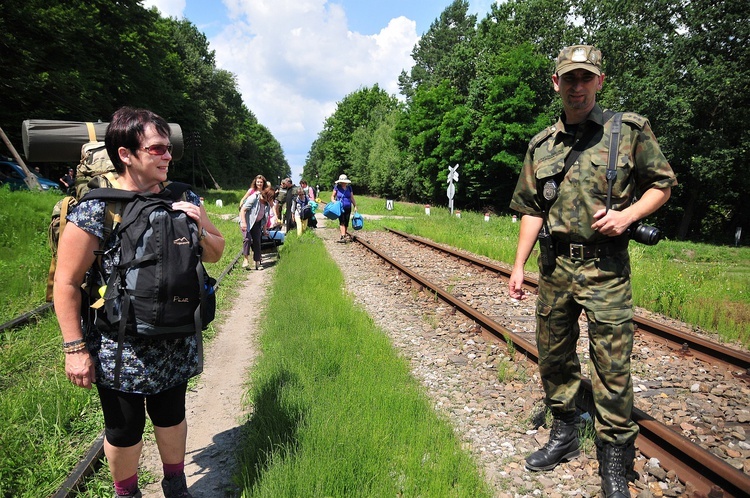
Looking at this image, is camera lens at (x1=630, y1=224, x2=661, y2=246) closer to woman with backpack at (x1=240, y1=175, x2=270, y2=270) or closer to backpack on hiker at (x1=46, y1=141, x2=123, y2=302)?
backpack on hiker at (x1=46, y1=141, x2=123, y2=302)

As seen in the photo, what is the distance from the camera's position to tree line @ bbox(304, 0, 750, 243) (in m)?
25.1

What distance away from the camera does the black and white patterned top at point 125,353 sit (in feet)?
6.44

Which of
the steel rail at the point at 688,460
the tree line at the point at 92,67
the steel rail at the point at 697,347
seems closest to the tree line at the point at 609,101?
the tree line at the point at 92,67

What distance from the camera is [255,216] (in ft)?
32.2

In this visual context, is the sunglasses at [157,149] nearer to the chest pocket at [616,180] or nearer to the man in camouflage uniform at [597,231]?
the man in camouflage uniform at [597,231]

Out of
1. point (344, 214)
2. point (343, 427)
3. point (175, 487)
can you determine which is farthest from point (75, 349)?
point (344, 214)

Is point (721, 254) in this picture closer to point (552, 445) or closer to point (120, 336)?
point (552, 445)

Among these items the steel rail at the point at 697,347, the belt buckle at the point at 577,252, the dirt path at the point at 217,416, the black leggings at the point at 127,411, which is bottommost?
the dirt path at the point at 217,416

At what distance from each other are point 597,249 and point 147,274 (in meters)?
2.42

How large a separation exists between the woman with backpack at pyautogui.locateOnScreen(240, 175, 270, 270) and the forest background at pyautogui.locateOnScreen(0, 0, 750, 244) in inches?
682

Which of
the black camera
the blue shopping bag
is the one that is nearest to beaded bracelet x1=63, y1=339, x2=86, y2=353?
the black camera

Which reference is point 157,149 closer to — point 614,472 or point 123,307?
point 123,307

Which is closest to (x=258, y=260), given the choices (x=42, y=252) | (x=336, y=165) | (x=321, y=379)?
(x=42, y=252)

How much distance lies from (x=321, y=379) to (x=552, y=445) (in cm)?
198
